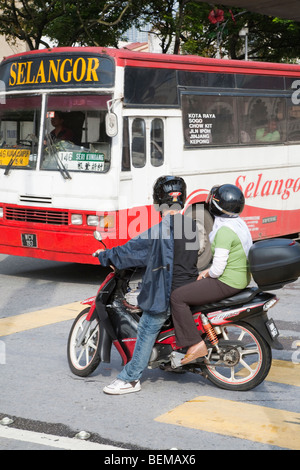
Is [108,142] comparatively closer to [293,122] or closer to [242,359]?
[293,122]

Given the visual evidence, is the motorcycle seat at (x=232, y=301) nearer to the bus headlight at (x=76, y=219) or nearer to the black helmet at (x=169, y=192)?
the black helmet at (x=169, y=192)

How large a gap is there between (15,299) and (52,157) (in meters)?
2.07

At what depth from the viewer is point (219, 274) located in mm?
5621

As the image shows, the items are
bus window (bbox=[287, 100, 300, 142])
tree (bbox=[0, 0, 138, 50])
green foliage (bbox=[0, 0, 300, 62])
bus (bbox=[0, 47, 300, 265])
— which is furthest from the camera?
green foliage (bbox=[0, 0, 300, 62])

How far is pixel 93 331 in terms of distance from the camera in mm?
5977

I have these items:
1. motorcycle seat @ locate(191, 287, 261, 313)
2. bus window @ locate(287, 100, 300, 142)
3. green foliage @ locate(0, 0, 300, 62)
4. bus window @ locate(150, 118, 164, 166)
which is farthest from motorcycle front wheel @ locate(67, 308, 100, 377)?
green foliage @ locate(0, 0, 300, 62)

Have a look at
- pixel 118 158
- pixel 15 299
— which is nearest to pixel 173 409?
pixel 15 299

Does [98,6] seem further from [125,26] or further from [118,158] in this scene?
[118,158]

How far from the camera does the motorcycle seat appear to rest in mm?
5523

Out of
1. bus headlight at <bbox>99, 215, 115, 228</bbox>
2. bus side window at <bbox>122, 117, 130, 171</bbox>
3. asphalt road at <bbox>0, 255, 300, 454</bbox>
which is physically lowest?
asphalt road at <bbox>0, 255, 300, 454</bbox>

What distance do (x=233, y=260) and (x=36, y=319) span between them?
10.1 ft

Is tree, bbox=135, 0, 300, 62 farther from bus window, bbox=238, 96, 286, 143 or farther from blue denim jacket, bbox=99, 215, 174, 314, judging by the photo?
blue denim jacket, bbox=99, 215, 174, 314

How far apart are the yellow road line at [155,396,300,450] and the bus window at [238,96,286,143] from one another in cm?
714

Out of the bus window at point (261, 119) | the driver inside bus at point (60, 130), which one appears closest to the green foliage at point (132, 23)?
the bus window at point (261, 119)
